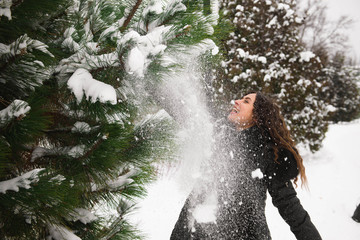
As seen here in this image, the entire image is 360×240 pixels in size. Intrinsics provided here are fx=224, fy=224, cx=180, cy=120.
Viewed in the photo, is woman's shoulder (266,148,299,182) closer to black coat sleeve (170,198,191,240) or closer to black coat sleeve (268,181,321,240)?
black coat sleeve (268,181,321,240)

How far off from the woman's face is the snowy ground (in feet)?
4.49

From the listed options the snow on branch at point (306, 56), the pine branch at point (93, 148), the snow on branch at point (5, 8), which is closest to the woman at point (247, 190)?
the pine branch at point (93, 148)

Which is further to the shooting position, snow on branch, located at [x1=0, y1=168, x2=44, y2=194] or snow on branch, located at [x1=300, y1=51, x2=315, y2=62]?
snow on branch, located at [x1=300, y1=51, x2=315, y2=62]

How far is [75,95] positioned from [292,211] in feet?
5.27

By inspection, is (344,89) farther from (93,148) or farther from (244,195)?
(93,148)

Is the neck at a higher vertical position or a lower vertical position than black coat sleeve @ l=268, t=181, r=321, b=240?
higher

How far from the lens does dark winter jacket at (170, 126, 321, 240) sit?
167 centimetres

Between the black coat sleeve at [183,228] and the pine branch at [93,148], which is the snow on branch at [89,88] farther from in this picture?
the black coat sleeve at [183,228]

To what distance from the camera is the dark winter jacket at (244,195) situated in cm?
167

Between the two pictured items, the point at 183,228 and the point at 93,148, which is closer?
the point at 93,148

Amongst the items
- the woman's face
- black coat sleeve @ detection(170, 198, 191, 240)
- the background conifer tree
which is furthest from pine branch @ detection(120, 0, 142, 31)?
the background conifer tree

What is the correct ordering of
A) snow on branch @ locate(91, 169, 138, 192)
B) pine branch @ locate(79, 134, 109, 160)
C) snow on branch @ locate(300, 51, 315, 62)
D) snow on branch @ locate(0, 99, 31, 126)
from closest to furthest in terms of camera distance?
snow on branch @ locate(0, 99, 31, 126), pine branch @ locate(79, 134, 109, 160), snow on branch @ locate(91, 169, 138, 192), snow on branch @ locate(300, 51, 315, 62)

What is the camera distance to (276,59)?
609 centimetres

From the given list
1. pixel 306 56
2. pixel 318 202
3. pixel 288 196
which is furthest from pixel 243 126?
pixel 306 56
